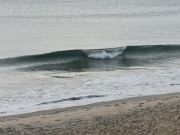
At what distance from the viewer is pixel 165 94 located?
52.0 ft

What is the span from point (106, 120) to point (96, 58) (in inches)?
653

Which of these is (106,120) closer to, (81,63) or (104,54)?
(81,63)

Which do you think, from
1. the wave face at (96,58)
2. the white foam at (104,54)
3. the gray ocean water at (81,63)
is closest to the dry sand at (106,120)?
the gray ocean water at (81,63)

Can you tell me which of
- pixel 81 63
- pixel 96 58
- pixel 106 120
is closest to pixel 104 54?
pixel 96 58

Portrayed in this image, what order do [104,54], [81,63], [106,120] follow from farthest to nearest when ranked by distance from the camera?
1. [104,54]
2. [81,63]
3. [106,120]

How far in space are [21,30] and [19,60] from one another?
14.6 m

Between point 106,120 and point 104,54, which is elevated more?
point 106,120

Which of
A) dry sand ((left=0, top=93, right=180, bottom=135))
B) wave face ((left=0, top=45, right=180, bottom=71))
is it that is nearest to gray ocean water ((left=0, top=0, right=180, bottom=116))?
wave face ((left=0, top=45, right=180, bottom=71))

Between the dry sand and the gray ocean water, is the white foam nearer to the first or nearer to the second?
the gray ocean water

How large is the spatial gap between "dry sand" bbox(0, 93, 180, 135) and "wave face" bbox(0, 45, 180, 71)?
973 cm

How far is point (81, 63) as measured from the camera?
26.2 meters

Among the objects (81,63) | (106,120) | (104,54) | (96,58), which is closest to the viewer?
(106,120)

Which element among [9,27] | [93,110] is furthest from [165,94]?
[9,27]

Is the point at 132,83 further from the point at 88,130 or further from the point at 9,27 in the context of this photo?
the point at 9,27
